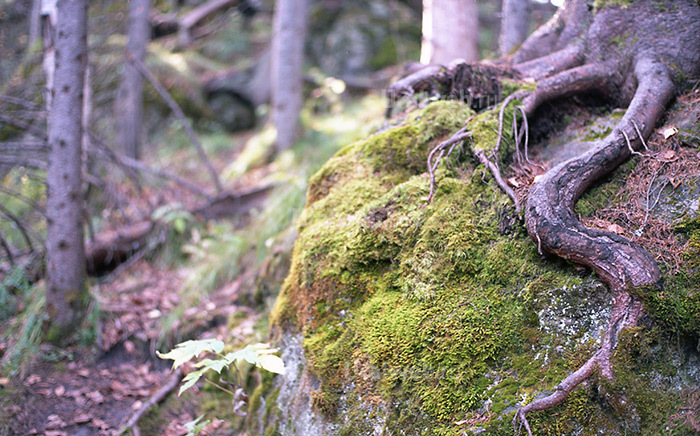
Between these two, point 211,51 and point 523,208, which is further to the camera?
point 211,51

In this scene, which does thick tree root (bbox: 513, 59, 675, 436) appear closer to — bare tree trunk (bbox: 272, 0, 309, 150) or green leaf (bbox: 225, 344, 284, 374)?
green leaf (bbox: 225, 344, 284, 374)

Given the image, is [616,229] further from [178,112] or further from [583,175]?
[178,112]

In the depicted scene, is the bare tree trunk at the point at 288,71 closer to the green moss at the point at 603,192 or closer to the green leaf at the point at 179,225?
the green leaf at the point at 179,225

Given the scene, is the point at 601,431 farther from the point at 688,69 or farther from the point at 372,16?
the point at 372,16

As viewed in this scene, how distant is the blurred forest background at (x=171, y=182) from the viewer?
403cm

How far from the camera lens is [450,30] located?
6109 mm

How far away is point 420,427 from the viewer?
7.73 ft

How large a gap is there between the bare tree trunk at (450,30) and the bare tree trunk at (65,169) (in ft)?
14.1

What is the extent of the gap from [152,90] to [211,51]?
3.88m

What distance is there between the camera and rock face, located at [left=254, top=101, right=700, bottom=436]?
2135 mm

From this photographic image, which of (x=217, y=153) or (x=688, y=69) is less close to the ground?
(x=688, y=69)

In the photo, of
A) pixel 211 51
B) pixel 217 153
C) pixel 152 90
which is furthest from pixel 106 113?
pixel 211 51

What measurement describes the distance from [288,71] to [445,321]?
22.9 feet

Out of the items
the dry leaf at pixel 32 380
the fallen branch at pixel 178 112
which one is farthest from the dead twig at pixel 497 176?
the fallen branch at pixel 178 112
